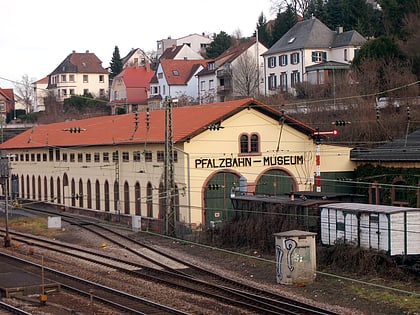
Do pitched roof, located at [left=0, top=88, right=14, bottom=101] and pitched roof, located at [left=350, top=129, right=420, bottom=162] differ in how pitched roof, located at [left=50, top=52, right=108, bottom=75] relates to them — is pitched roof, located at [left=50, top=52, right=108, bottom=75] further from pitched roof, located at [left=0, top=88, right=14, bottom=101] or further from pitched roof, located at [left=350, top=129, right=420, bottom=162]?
pitched roof, located at [left=350, top=129, right=420, bottom=162]

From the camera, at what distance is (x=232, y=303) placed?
21438 millimetres

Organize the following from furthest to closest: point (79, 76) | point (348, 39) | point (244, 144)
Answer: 1. point (79, 76)
2. point (348, 39)
3. point (244, 144)

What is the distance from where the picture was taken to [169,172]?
38.8m

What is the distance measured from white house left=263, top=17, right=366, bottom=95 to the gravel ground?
44044mm

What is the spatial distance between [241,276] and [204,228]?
11806 mm

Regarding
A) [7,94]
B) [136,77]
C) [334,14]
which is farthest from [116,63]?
[334,14]

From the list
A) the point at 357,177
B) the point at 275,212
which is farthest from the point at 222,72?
the point at 275,212

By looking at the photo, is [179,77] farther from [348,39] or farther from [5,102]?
[5,102]

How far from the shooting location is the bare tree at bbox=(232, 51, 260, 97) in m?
83.3

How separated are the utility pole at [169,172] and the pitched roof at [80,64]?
83.4 metres

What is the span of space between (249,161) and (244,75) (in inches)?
1648

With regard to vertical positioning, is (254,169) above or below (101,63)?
below

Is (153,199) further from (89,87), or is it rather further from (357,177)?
(89,87)

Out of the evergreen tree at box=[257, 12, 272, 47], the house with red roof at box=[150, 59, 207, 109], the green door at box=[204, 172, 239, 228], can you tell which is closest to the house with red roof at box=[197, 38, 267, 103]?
the house with red roof at box=[150, 59, 207, 109]
